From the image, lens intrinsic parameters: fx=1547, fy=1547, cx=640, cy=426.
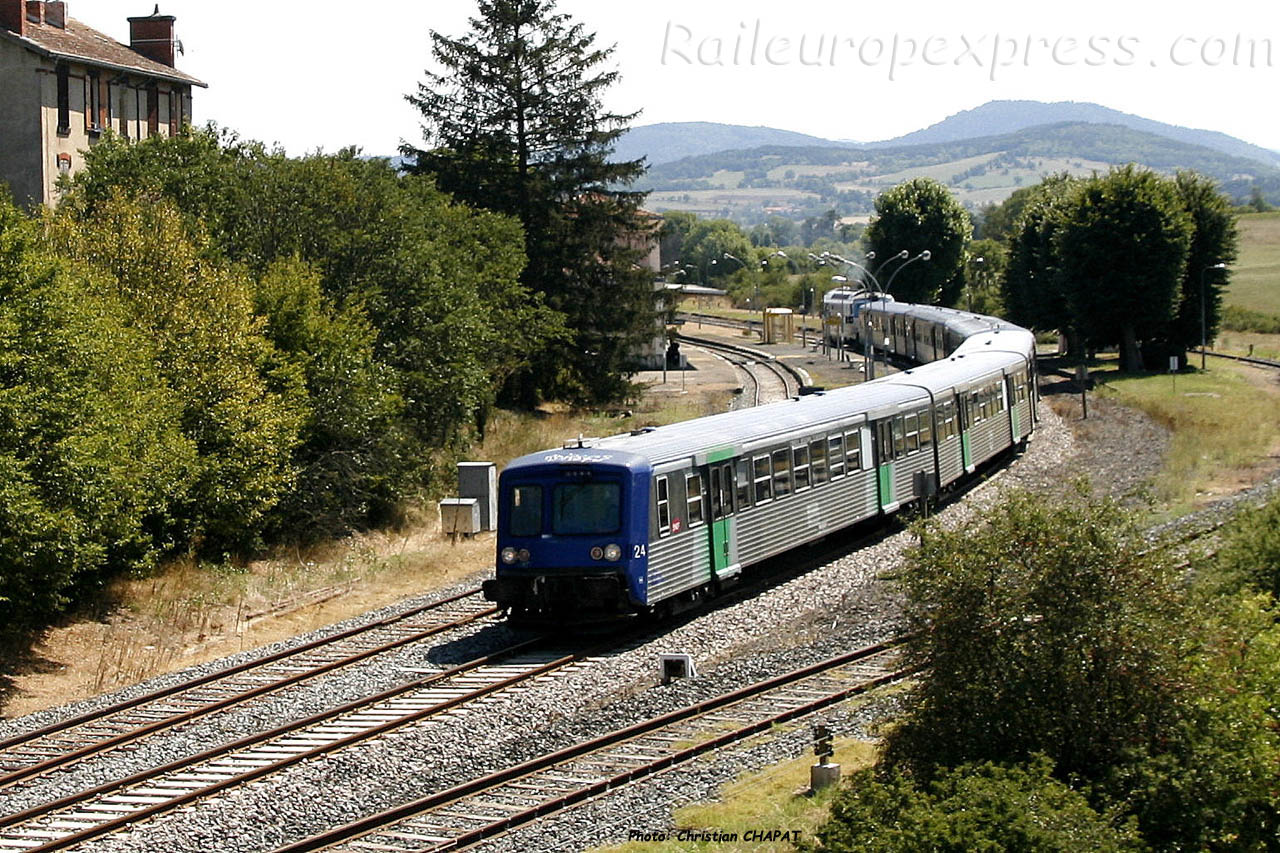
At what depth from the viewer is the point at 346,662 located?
2022 cm

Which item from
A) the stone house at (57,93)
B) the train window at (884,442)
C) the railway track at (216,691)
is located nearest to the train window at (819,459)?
the train window at (884,442)

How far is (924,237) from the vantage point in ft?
308

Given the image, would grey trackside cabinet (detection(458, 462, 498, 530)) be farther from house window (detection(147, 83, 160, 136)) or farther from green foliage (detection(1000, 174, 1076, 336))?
green foliage (detection(1000, 174, 1076, 336))

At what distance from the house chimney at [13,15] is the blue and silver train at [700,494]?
25.6 metres

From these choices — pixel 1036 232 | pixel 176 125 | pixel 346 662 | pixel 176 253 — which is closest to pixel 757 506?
pixel 346 662

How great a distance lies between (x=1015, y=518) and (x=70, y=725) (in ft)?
36.7

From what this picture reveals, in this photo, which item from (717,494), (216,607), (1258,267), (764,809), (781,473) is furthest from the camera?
(1258,267)

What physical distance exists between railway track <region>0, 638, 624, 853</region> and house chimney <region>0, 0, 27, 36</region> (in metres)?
29.2

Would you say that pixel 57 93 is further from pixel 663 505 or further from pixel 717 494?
pixel 663 505

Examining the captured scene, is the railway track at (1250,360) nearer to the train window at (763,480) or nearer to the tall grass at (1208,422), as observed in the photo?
the tall grass at (1208,422)

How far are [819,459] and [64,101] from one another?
27.7 meters

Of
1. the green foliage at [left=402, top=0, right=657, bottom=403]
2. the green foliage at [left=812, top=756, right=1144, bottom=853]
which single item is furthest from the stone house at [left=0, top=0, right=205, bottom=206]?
the green foliage at [left=812, top=756, right=1144, bottom=853]

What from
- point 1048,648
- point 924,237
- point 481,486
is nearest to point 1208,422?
point 481,486

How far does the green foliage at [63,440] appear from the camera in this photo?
20.8m
